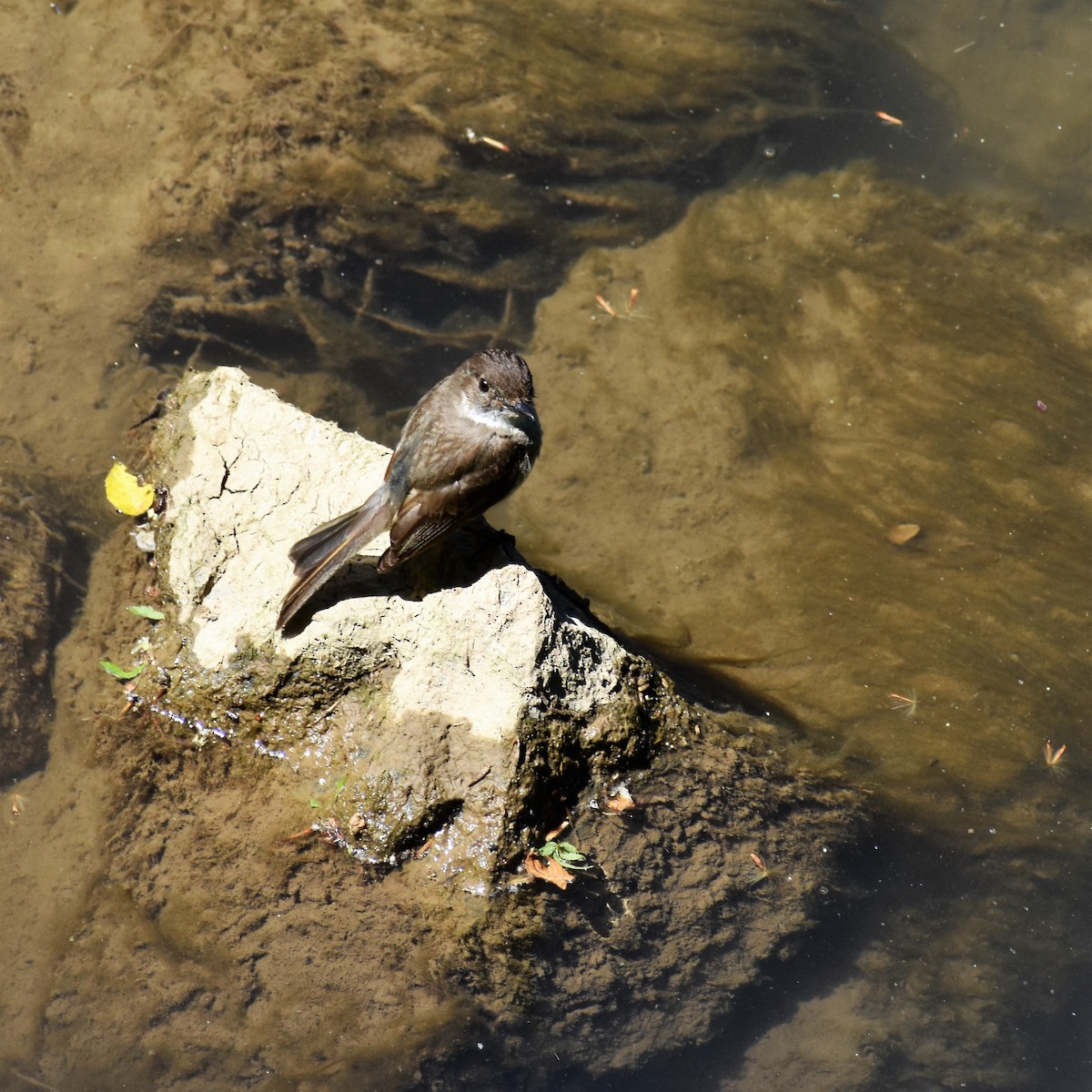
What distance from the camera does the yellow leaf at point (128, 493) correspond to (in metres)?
3.93

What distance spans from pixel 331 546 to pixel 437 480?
455 mm

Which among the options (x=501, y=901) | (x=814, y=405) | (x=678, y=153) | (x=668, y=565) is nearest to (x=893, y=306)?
(x=814, y=405)

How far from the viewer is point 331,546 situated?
3186 mm

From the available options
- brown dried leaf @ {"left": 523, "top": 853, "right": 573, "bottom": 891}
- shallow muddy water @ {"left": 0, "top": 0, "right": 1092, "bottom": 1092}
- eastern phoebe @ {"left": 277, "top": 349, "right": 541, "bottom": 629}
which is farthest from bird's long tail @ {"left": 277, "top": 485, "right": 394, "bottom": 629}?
shallow muddy water @ {"left": 0, "top": 0, "right": 1092, "bottom": 1092}

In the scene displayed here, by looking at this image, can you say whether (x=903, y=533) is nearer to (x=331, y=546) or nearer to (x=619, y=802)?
(x=619, y=802)

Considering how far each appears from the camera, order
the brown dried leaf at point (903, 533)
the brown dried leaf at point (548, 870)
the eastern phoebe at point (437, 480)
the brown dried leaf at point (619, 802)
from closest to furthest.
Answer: the eastern phoebe at point (437, 480), the brown dried leaf at point (548, 870), the brown dried leaf at point (619, 802), the brown dried leaf at point (903, 533)

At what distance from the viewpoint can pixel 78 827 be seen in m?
3.95

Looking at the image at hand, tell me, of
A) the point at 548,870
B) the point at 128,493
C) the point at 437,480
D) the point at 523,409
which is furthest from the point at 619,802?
the point at 128,493

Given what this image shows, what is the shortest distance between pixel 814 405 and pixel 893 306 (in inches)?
36.1

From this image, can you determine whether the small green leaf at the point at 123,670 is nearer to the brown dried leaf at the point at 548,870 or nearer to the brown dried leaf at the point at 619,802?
the brown dried leaf at the point at 548,870

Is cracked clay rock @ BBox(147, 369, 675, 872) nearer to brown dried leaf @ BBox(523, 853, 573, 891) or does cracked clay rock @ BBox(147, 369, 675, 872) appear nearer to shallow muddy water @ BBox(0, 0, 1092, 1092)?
brown dried leaf @ BBox(523, 853, 573, 891)

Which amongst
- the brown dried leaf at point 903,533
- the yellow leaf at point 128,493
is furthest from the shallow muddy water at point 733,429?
the yellow leaf at point 128,493

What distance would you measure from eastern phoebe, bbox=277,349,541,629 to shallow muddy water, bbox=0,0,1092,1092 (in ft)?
4.66

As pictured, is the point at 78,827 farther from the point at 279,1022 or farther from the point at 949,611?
the point at 949,611
